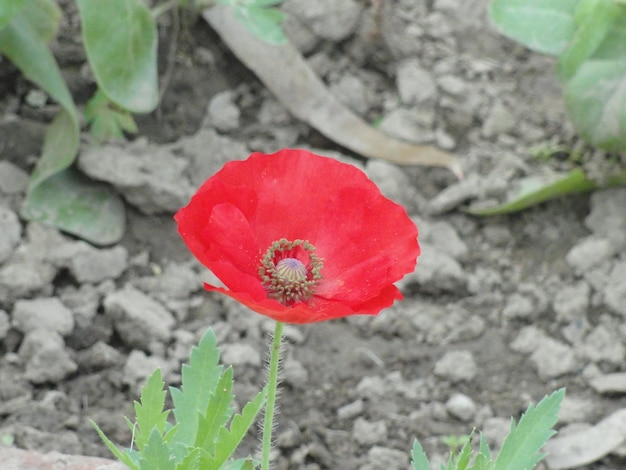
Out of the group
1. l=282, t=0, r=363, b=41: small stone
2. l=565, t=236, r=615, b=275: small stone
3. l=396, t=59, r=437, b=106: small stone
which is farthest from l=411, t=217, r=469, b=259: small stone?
l=282, t=0, r=363, b=41: small stone

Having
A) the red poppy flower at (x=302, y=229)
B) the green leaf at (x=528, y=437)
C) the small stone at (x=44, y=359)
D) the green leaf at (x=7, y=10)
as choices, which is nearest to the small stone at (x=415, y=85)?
the green leaf at (x=7, y=10)

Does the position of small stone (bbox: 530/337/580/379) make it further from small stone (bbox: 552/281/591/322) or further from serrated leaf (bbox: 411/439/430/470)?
serrated leaf (bbox: 411/439/430/470)

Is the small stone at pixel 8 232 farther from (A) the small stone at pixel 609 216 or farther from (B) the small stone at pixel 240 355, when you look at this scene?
(A) the small stone at pixel 609 216

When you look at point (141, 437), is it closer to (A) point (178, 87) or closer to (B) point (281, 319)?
(B) point (281, 319)

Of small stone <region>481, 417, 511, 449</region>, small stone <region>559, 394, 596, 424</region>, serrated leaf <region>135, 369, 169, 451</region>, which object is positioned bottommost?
small stone <region>559, 394, 596, 424</region>

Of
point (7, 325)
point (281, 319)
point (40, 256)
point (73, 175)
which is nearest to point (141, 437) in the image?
point (281, 319)
